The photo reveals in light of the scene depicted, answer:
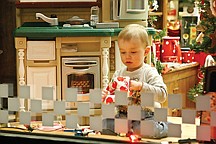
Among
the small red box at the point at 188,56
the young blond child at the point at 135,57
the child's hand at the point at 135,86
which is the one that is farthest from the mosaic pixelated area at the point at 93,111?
the small red box at the point at 188,56

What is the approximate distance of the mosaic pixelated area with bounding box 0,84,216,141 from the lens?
0.67 metres

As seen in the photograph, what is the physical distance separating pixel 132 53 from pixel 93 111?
1.30ft

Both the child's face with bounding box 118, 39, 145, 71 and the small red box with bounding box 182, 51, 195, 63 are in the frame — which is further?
the small red box with bounding box 182, 51, 195, 63

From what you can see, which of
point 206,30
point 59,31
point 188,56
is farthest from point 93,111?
point 59,31

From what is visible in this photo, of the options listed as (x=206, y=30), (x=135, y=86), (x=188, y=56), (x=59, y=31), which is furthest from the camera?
(x=59, y=31)

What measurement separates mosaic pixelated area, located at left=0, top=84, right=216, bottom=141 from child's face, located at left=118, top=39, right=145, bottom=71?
0.38m

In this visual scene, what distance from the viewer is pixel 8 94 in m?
0.81

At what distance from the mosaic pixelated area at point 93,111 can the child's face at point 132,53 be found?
0.38 meters

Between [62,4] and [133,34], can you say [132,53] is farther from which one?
[62,4]

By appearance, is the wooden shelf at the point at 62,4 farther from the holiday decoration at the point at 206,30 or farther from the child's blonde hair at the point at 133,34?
the child's blonde hair at the point at 133,34

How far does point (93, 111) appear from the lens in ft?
2.55

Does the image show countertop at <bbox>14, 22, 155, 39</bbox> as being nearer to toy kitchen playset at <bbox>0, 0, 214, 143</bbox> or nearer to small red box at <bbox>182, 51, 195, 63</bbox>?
toy kitchen playset at <bbox>0, 0, 214, 143</bbox>

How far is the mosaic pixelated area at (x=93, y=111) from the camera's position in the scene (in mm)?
667

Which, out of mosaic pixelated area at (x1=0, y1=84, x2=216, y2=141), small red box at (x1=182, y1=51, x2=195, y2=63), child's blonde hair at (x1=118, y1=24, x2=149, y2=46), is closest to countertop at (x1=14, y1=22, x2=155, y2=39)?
small red box at (x1=182, y1=51, x2=195, y2=63)
